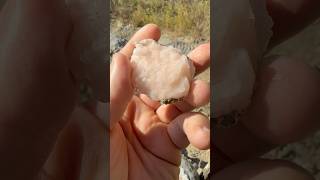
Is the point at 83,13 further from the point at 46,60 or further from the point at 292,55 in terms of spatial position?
the point at 292,55

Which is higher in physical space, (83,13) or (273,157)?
(83,13)

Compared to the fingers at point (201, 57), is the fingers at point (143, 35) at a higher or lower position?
higher

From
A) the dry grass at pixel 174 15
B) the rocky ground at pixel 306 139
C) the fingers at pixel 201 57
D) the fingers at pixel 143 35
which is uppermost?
the dry grass at pixel 174 15

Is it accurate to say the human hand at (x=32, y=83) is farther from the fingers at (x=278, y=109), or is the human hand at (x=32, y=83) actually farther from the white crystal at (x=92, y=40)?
the fingers at (x=278, y=109)

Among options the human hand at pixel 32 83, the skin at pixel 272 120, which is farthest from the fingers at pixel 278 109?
the human hand at pixel 32 83

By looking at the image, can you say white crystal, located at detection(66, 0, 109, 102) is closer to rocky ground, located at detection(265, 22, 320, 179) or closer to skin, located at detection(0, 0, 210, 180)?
skin, located at detection(0, 0, 210, 180)

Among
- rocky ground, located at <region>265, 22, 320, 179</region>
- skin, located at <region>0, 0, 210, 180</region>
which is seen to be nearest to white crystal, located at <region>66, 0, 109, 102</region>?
skin, located at <region>0, 0, 210, 180</region>

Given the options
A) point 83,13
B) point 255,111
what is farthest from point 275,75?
point 83,13
